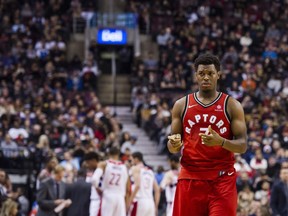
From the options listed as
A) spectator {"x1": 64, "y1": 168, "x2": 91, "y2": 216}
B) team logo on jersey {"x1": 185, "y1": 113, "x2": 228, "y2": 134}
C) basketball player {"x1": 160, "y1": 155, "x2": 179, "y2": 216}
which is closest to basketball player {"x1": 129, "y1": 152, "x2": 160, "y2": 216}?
basketball player {"x1": 160, "y1": 155, "x2": 179, "y2": 216}

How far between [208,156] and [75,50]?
23.4 meters

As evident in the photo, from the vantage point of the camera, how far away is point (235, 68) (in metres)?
28.9

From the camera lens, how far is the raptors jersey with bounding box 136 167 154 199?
15.6 m

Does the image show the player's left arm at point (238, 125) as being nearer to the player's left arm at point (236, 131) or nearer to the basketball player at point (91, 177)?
the player's left arm at point (236, 131)

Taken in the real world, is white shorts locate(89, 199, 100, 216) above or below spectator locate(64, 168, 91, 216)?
below

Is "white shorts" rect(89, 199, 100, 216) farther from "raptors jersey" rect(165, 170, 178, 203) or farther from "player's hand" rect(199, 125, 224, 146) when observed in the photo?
"player's hand" rect(199, 125, 224, 146)

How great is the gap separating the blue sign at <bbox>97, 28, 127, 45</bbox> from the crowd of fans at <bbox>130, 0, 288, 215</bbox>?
994 mm

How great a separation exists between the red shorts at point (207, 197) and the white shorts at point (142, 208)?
7.20m

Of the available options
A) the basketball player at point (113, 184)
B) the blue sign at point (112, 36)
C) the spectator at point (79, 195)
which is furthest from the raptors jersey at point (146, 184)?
the blue sign at point (112, 36)

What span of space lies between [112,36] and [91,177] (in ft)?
56.7

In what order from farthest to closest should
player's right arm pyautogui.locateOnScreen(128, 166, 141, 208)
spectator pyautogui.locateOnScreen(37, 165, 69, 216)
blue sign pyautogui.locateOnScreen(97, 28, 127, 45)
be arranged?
blue sign pyautogui.locateOnScreen(97, 28, 127, 45), player's right arm pyautogui.locateOnScreen(128, 166, 141, 208), spectator pyautogui.locateOnScreen(37, 165, 69, 216)

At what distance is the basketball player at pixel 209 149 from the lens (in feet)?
28.3

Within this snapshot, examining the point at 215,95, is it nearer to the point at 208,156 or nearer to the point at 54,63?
the point at 208,156

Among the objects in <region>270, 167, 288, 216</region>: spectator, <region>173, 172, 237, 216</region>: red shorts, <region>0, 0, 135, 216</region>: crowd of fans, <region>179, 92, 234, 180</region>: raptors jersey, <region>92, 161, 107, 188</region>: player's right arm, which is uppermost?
<region>179, 92, 234, 180</region>: raptors jersey
